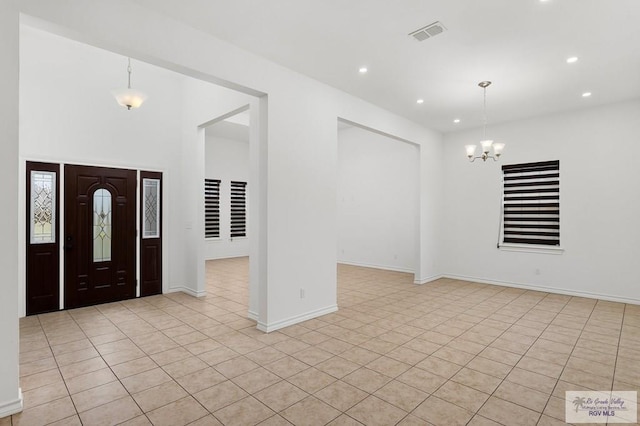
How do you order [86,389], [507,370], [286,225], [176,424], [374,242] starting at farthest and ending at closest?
[374,242] < [286,225] < [507,370] < [86,389] < [176,424]

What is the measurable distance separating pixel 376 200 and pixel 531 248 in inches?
145

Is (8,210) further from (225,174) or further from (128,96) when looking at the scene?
(225,174)

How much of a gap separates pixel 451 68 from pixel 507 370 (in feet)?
11.6

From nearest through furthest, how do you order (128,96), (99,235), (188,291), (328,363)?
1. (328,363)
2. (128,96)
3. (99,235)
4. (188,291)

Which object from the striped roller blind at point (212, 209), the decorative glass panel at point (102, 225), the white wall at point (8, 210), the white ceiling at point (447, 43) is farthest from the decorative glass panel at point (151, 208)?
the striped roller blind at point (212, 209)

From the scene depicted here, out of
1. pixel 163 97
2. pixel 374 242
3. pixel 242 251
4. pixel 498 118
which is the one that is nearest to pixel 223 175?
pixel 242 251

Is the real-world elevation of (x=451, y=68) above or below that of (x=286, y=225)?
above

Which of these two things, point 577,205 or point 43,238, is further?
point 577,205

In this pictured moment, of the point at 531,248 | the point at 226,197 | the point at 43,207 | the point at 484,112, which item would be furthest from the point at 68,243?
the point at 531,248

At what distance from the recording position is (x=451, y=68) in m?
4.30

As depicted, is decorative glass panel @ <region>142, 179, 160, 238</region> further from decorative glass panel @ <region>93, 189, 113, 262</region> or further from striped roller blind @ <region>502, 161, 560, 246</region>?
striped roller blind @ <region>502, 161, 560, 246</region>

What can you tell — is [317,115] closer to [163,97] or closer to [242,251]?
[163,97]

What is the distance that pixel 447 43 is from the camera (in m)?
3.67

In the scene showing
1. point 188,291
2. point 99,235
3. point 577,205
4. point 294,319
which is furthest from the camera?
point 188,291
